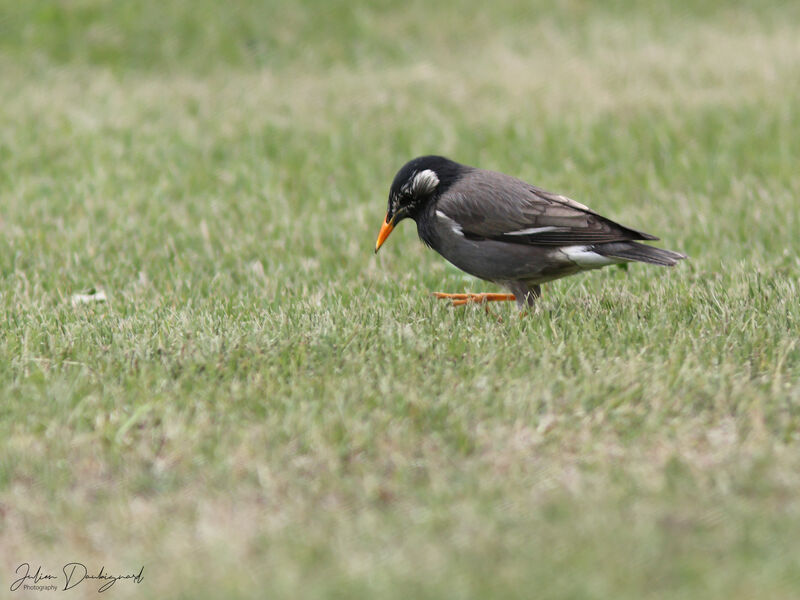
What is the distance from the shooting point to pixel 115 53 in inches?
627

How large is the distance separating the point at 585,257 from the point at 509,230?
20.0 inches

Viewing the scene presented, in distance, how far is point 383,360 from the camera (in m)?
5.27

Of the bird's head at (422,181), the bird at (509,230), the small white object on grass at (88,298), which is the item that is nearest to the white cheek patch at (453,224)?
the bird at (509,230)

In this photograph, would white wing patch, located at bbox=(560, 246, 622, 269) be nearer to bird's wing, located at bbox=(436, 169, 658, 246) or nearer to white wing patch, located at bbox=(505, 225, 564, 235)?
bird's wing, located at bbox=(436, 169, 658, 246)

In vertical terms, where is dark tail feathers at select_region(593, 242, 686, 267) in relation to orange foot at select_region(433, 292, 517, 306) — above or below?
above

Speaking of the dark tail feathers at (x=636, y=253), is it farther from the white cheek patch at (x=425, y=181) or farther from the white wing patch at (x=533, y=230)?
the white cheek patch at (x=425, y=181)

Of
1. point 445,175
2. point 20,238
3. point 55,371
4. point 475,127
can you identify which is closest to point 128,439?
point 55,371

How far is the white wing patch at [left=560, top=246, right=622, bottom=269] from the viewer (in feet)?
20.0

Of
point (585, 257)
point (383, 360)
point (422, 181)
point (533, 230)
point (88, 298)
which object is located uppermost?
point (422, 181)

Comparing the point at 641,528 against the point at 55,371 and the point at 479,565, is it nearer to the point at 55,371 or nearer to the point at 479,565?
the point at 479,565
